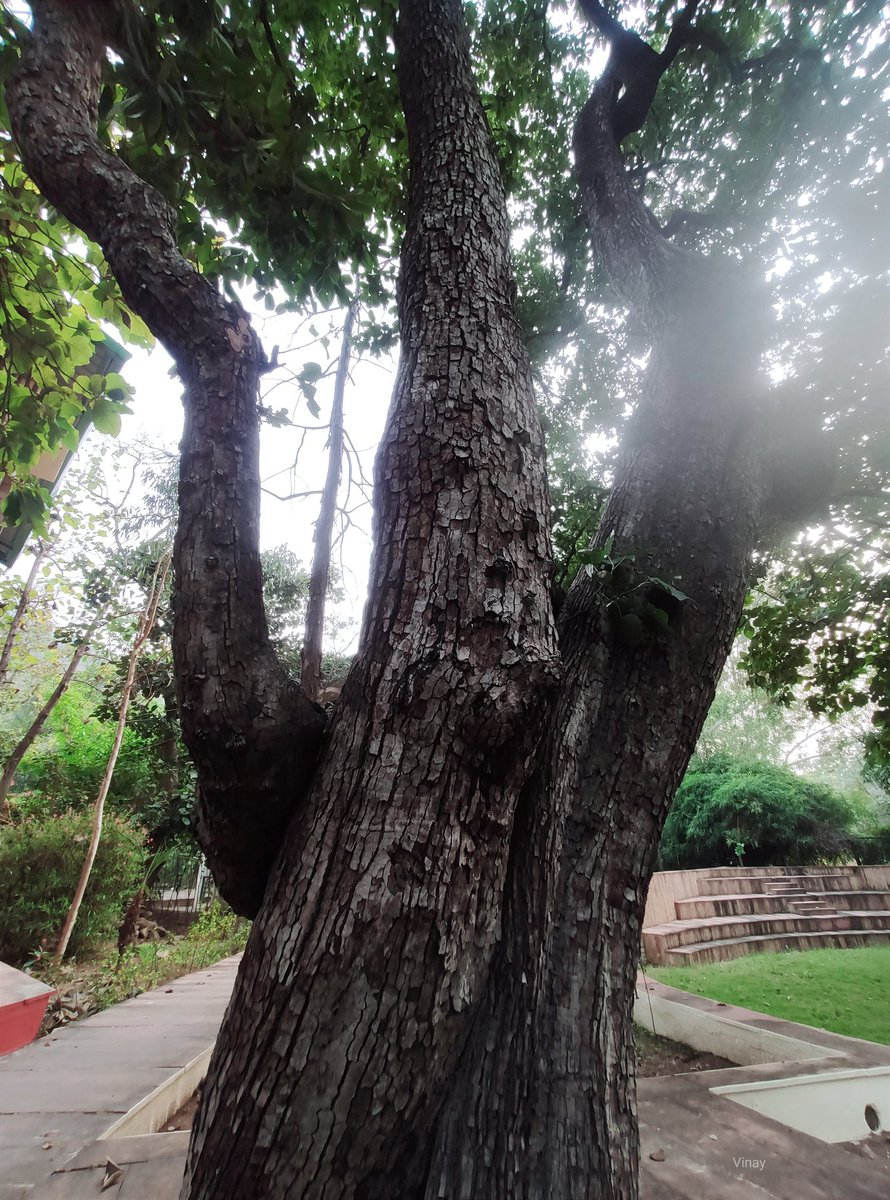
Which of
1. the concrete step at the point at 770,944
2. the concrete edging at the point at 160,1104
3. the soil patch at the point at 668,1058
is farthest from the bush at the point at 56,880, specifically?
the concrete step at the point at 770,944

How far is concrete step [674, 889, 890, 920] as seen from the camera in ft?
30.9

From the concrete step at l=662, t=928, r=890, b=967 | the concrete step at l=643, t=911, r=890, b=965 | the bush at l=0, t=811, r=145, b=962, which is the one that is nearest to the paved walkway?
the bush at l=0, t=811, r=145, b=962

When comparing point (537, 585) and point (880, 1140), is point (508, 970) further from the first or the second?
point (880, 1140)

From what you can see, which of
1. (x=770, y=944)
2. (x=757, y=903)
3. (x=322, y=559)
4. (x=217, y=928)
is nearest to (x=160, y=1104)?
(x=322, y=559)

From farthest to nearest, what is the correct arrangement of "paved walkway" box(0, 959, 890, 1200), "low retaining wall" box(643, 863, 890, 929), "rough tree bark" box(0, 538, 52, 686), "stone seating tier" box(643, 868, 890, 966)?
"low retaining wall" box(643, 863, 890, 929)
"stone seating tier" box(643, 868, 890, 966)
"rough tree bark" box(0, 538, 52, 686)
"paved walkway" box(0, 959, 890, 1200)

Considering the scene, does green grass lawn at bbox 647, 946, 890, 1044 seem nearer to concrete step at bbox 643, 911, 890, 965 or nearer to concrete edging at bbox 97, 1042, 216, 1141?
concrete step at bbox 643, 911, 890, 965

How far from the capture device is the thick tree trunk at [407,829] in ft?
2.92

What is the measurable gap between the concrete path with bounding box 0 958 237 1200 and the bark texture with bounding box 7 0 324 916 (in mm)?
1747

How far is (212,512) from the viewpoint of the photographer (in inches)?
48.3

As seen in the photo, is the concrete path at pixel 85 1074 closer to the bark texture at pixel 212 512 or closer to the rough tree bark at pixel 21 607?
the bark texture at pixel 212 512

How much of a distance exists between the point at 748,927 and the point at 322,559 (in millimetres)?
9605

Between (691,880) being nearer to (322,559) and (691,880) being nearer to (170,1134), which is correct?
(170,1134)

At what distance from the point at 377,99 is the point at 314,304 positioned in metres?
1.25

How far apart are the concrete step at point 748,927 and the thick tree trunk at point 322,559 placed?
7.68 meters
